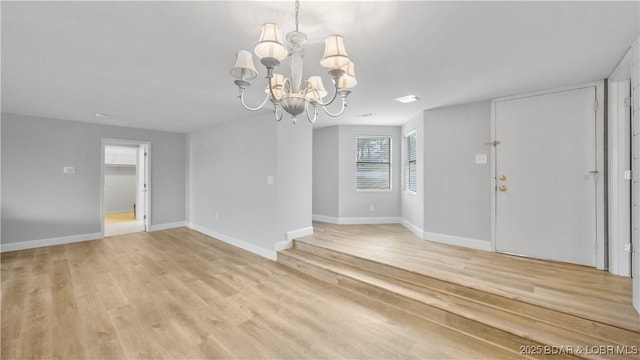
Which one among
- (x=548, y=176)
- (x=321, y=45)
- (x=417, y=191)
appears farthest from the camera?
(x=417, y=191)

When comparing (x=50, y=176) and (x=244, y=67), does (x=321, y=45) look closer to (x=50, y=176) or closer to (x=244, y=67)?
(x=244, y=67)

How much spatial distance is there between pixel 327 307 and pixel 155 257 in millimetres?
3188

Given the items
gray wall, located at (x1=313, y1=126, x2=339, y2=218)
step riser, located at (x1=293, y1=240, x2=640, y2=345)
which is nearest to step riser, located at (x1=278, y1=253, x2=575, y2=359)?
step riser, located at (x1=293, y1=240, x2=640, y2=345)

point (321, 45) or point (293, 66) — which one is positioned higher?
point (321, 45)

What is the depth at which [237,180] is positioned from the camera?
480 cm

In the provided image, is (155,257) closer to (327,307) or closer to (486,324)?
(327,307)

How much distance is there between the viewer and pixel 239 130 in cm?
476

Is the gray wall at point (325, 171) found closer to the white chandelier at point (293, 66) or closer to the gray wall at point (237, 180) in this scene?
the gray wall at point (237, 180)

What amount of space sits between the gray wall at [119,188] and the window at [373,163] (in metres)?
8.25

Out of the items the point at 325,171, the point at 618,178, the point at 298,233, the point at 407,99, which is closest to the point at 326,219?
the point at 325,171

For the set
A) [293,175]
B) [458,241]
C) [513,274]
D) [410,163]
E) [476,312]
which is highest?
[410,163]

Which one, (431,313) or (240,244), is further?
(240,244)

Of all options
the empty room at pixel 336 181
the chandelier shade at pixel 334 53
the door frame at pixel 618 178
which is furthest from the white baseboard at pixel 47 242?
the door frame at pixel 618 178

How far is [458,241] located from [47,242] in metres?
7.29
